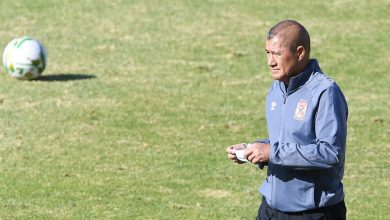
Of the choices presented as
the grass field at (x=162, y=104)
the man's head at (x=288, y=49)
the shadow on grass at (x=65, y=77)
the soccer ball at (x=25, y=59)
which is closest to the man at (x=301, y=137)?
the man's head at (x=288, y=49)

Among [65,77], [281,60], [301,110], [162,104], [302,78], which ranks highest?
[281,60]

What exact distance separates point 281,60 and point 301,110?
0.37m

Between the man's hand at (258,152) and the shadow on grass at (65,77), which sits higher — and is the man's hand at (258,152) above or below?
above

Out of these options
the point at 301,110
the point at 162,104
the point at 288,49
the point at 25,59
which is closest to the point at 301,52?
the point at 288,49

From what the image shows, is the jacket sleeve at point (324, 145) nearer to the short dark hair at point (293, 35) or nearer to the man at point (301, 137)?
the man at point (301, 137)

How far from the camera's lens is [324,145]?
6633mm

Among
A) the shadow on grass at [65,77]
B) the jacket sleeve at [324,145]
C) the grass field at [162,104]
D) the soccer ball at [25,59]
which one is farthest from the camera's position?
the shadow on grass at [65,77]

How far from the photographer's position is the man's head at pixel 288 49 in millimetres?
6801

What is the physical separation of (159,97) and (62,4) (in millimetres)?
6699

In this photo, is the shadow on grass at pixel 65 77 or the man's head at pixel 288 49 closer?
the man's head at pixel 288 49

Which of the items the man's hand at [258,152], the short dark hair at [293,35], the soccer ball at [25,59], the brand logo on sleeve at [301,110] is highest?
the short dark hair at [293,35]

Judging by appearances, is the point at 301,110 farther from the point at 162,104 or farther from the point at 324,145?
the point at 162,104

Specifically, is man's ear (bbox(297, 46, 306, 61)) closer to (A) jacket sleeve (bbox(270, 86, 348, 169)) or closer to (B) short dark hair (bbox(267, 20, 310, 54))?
(B) short dark hair (bbox(267, 20, 310, 54))

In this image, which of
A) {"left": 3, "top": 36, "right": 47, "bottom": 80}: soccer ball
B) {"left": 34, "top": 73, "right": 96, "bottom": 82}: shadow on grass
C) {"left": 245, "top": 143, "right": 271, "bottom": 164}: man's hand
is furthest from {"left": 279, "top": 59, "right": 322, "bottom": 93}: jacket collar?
{"left": 34, "top": 73, "right": 96, "bottom": 82}: shadow on grass
